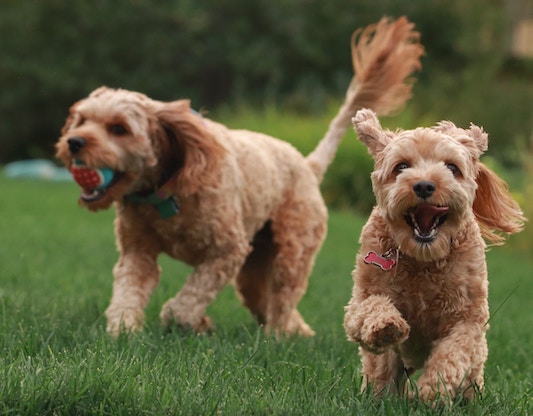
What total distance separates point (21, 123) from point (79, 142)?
22.3 metres

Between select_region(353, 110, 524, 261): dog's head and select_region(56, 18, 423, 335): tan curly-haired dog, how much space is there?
1.93m

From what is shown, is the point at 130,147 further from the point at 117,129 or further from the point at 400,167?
the point at 400,167

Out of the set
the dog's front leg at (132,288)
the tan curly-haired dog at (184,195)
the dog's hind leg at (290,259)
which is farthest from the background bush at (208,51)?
the dog's front leg at (132,288)

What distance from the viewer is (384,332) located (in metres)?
3.76

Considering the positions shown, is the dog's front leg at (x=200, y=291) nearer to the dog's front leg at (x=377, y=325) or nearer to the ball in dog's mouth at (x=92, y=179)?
the ball in dog's mouth at (x=92, y=179)

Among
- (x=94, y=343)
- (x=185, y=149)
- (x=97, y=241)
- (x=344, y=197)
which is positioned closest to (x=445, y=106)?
(x=344, y=197)

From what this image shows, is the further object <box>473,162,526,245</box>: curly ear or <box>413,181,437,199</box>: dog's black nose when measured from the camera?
<box>473,162,526,245</box>: curly ear

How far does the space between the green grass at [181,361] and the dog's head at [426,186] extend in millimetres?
650

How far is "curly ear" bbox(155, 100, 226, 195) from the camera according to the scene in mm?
5734

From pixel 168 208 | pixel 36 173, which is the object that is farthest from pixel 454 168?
pixel 36 173

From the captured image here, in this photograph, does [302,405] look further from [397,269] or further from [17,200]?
[17,200]

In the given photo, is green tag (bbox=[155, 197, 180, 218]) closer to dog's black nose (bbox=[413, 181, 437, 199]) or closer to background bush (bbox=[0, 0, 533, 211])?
dog's black nose (bbox=[413, 181, 437, 199])

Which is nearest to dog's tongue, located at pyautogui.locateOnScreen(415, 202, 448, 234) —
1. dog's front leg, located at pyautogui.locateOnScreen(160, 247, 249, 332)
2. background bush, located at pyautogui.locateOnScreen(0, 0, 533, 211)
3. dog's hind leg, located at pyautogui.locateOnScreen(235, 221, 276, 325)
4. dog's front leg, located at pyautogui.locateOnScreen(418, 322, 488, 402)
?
dog's front leg, located at pyautogui.locateOnScreen(418, 322, 488, 402)

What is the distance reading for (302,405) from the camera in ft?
12.2
